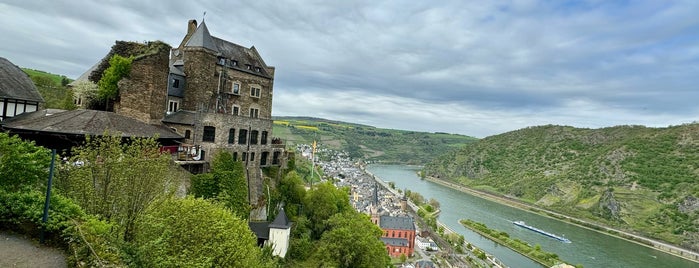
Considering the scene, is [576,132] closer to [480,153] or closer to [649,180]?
[480,153]

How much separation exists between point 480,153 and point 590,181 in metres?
58.6

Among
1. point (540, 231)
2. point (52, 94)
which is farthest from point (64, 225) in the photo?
point (540, 231)

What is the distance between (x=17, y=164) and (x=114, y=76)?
14575mm

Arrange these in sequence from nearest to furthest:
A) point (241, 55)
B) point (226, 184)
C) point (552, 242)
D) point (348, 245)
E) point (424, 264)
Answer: point (226, 184) < point (348, 245) < point (241, 55) < point (424, 264) < point (552, 242)

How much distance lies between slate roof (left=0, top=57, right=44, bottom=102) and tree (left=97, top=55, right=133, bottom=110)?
10.9 feet

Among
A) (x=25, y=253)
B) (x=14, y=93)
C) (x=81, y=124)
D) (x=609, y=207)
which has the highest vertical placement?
(x=14, y=93)

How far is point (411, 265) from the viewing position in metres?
54.5

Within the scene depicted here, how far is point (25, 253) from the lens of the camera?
9172 millimetres

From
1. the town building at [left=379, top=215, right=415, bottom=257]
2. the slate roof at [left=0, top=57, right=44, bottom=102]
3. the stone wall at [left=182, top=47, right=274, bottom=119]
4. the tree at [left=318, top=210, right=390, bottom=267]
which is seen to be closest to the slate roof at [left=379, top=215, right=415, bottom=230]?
the town building at [left=379, top=215, right=415, bottom=257]

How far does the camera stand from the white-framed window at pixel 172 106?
2442cm

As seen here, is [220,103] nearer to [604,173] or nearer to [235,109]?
[235,109]

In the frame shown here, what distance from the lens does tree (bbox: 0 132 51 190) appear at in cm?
1064

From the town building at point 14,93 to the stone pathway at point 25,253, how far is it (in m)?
14.9

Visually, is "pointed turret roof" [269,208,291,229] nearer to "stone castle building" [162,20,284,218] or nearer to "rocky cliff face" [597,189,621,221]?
"stone castle building" [162,20,284,218]
